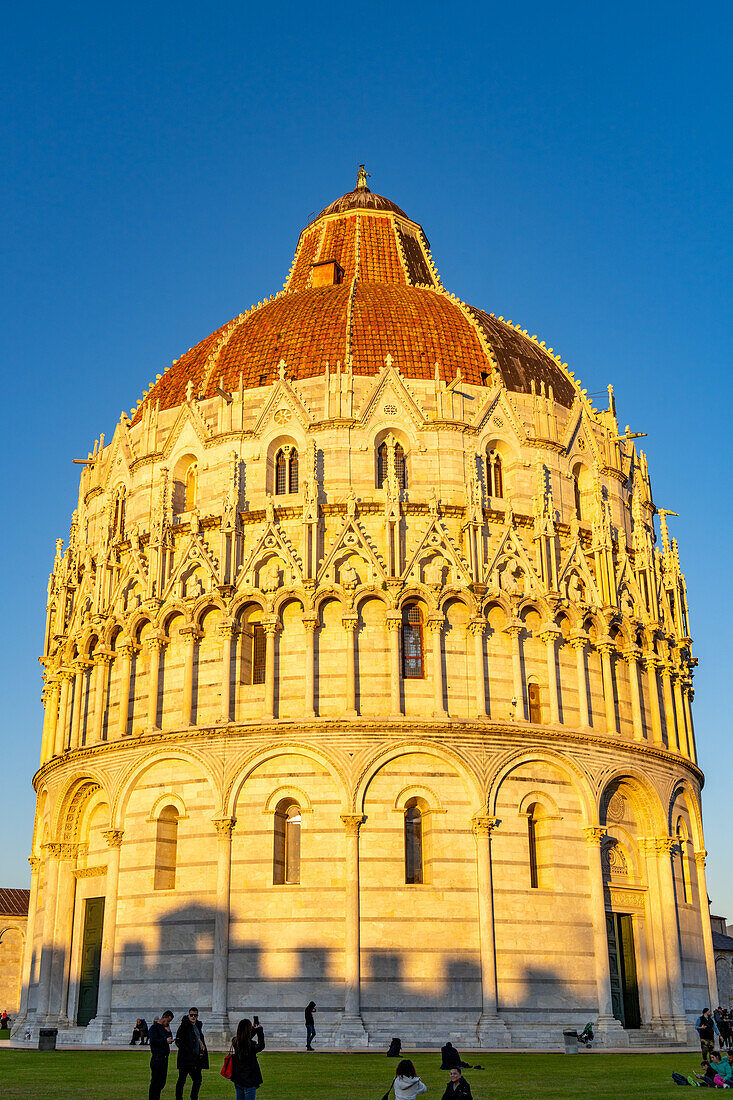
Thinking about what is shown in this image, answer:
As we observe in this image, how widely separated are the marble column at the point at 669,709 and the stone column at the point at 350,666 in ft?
38.0

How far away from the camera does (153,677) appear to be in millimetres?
38875

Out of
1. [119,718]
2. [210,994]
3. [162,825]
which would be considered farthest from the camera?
[119,718]

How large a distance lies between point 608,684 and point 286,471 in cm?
1293

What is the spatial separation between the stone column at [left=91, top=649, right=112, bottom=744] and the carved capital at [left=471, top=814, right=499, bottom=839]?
13.0m

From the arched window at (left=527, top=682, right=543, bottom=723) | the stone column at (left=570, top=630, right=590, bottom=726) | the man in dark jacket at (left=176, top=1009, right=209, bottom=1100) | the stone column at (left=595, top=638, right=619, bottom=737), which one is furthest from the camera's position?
the stone column at (left=595, top=638, right=619, bottom=737)

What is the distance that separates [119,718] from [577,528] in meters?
16.8

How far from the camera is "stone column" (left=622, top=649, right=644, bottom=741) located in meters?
39.8

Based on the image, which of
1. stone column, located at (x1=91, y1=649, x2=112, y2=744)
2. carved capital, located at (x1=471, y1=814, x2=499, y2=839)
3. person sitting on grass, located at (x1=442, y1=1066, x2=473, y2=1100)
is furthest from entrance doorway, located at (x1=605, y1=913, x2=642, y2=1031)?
person sitting on grass, located at (x1=442, y1=1066, x2=473, y2=1100)

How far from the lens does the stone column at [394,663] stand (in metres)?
36.4

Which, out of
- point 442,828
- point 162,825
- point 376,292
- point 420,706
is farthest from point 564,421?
point 162,825

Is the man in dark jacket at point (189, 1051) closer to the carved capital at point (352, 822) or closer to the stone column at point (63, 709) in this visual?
the carved capital at point (352, 822)

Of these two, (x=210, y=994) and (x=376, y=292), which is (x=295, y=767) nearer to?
(x=210, y=994)

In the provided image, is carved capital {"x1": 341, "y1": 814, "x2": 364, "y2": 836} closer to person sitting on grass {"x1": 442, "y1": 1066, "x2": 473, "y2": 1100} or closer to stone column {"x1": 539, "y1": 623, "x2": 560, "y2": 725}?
stone column {"x1": 539, "y1": 623, "x2": 560, "y2": 725}

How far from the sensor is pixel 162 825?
37.5 metres
